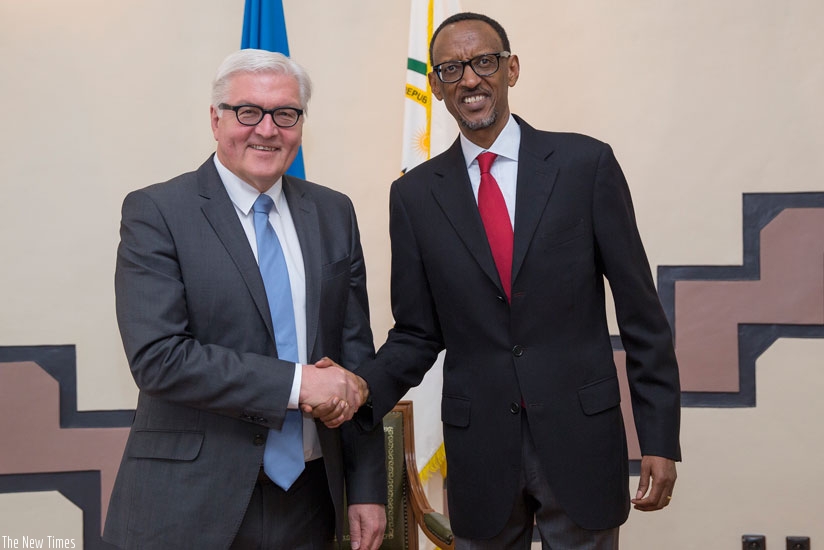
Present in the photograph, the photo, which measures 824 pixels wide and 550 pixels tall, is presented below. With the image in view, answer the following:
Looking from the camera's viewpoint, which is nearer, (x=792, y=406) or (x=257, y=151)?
(x=257, y=151)

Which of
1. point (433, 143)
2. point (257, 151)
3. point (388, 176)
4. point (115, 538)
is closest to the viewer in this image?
point (115, 538)

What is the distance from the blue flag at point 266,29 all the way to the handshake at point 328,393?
57.0 inches

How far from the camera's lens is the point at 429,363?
2109 mm

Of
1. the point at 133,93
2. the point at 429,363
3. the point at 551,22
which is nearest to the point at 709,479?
the point at 429,363

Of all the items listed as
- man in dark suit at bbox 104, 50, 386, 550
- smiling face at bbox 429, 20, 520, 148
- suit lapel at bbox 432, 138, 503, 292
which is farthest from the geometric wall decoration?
smiling face at bbox 429, 20, 520, 148

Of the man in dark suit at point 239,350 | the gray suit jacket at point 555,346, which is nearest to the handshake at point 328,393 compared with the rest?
the man in dark suit at point 239,350

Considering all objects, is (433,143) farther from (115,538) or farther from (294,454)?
(115,538)

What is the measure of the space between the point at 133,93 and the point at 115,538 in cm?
204

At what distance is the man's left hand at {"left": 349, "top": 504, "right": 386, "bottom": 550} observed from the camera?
194 cm

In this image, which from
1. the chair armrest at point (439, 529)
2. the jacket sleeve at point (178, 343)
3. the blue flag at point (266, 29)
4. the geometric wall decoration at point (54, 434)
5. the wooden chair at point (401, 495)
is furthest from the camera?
the geometric wall decoration at point (54, 434)

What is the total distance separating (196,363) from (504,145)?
856 mm

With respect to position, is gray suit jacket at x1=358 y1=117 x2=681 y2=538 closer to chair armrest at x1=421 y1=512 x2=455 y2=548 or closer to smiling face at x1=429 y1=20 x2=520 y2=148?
smiling face at x1=429 y1=20 x2=520 y2=148

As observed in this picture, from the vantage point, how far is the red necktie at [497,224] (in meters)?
1.85

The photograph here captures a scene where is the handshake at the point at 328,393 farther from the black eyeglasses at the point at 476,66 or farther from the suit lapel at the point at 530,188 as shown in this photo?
the black eyeglasses at the point at 476,66
